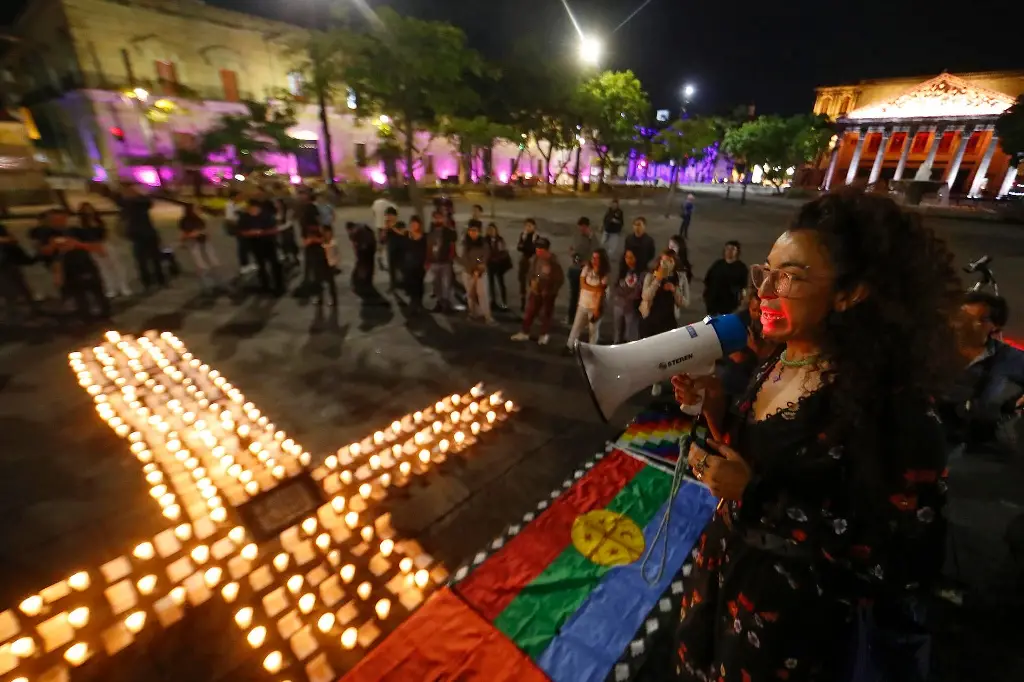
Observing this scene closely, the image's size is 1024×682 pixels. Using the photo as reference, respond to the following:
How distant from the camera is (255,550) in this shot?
11.6ft

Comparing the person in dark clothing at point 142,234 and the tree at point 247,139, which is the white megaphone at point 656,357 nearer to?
the person in dark clothing at point 142,234

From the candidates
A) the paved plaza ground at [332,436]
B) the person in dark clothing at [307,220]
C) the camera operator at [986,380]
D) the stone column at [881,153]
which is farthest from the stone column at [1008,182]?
the person in dark clothing at [307,220]

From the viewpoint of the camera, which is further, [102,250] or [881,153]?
[881,153]

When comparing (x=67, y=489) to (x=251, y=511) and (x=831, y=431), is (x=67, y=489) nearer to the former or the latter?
(x=251, y=511)

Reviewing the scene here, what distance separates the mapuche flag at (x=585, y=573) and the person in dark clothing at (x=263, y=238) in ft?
25.6

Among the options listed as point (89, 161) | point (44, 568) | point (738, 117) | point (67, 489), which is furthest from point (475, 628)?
point (738, 117)

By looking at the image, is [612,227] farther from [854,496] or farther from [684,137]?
[684,137]

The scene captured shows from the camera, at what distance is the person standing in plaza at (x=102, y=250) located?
7.58m

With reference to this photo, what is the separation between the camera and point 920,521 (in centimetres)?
129

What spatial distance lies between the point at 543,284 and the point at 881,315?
5747 millimetres

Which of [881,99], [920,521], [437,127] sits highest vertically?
[881,99]

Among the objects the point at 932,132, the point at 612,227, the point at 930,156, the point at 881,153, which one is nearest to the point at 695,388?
the point at 612,227

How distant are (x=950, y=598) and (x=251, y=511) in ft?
17.2

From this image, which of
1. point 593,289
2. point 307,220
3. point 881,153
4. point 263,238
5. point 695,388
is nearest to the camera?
point 695,388
